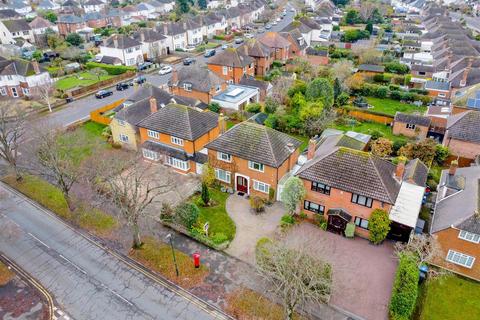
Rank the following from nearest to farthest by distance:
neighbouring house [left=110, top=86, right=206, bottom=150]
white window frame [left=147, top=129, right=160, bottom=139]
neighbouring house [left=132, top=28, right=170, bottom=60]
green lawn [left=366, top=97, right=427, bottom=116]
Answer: white window frame [left=147, top=129, right=160, bottom=139], neighbouring house [left=110, top=86, right=206, bottom=150], green lawn [left=366, top=97, right=427, bottom=116], neighbouring house [left=132, top=28, right=170, bottom=60]

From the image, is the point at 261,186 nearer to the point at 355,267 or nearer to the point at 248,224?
the point at 248,224

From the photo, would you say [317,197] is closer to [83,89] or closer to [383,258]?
[383,258]

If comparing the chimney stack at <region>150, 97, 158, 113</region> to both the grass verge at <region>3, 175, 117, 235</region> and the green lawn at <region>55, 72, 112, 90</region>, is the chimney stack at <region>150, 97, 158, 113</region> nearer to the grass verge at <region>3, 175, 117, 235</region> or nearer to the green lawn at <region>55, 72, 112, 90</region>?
the grass verge at <region>3, 175, 117, 235</region>

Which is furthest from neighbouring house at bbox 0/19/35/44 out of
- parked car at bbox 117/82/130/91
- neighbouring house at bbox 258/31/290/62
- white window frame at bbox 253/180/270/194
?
white window frame at bbox 253/180/270/194

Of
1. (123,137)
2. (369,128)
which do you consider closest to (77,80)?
(123,137)

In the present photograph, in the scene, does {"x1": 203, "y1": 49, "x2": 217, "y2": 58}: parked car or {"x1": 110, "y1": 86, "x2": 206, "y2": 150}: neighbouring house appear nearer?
{"x1": 110, "y1": 86, "x2": 206, "y2": 150}: neighbouring house

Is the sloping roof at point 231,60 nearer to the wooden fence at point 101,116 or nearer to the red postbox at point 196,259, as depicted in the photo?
the wooden fence at point 101,116

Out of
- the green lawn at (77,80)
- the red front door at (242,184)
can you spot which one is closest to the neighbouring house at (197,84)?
the green lawn at (77,80)
